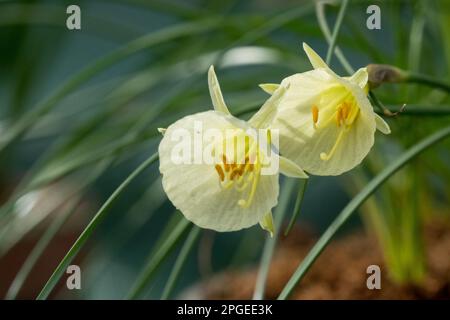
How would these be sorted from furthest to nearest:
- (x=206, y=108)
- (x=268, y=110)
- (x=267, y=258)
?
1. (x=206, y=108)
2. (x=267, y=258)
3. (x=268, y=110)

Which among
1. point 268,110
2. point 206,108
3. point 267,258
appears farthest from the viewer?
point 206,108

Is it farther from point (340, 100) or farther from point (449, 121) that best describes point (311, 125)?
point (449, 121)

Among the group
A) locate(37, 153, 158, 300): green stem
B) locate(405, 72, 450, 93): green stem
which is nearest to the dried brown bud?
locate(405, 72, 450, 93): green stem

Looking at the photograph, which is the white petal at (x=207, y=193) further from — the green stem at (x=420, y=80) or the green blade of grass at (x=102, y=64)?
the green blade of grass at (x=102, y=64)

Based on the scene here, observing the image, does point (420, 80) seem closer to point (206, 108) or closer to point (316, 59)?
point (316, 59)

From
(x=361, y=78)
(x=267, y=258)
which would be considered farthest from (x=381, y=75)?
(x=267, y=258)

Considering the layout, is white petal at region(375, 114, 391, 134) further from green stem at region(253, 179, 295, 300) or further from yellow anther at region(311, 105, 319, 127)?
green stem at region(253, 179, 295, 300)
